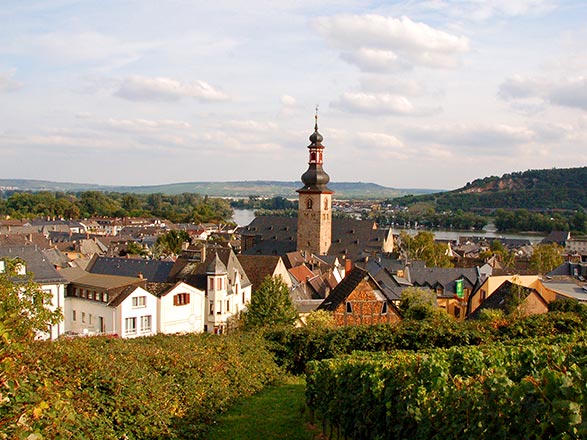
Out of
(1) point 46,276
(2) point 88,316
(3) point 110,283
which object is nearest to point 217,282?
(3) point 110,283

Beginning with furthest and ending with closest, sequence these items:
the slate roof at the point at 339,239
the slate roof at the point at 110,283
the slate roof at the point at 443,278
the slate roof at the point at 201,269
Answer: the slate roof at the point at 339,239
the slate roof at the point at 443,278
the slate roof at the point at 201,269
the slate roof at the point at 110,283

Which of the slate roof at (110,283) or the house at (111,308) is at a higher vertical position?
the slate roof at (110,283)

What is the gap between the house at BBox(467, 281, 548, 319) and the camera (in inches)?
1137

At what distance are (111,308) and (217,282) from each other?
6.50 m

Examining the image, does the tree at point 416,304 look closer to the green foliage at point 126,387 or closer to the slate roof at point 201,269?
the slate roof at point 201,269

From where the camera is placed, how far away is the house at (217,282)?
34.9 m

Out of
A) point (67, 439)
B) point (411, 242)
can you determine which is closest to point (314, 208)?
point (411, 242)

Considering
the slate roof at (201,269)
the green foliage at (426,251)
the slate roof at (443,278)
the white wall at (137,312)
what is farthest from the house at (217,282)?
the green foliage at (426,251)

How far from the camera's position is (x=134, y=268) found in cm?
3941

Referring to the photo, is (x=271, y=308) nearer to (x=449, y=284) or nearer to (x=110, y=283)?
(x=110, y=283)

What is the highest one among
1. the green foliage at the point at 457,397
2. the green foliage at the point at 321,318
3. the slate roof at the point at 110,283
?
the green foliage at the point at 457,397

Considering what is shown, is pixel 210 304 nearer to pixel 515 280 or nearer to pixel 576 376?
pixel 515 280

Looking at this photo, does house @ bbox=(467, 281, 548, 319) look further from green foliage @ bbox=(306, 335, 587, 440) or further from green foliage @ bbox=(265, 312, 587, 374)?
green foliage @ bbox=(306, 335, 587, 440)

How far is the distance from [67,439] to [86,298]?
86.8ft
